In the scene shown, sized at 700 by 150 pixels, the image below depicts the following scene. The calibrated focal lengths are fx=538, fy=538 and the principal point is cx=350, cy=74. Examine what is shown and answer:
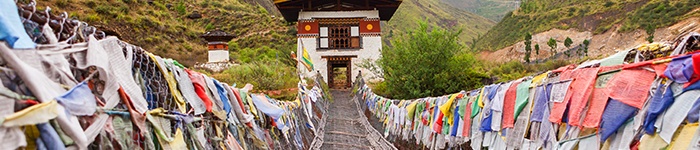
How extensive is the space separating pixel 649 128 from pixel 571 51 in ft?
147

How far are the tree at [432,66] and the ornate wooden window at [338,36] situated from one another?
16.6 ft

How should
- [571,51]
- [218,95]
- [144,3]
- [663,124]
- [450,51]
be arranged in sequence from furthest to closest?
[571,51], [144,3], [450,51], [218,95], [663,124]

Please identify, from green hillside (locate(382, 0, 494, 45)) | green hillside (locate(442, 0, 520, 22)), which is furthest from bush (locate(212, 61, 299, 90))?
green hillside (locate(442, 0, 520, 22))

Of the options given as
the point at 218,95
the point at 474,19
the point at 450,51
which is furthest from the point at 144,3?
the point at 474,19

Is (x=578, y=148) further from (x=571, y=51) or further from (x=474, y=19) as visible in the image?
(x=474, y=19)

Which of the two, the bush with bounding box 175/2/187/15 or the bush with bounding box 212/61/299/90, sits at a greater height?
the bush with bounding box 175/2/187/15

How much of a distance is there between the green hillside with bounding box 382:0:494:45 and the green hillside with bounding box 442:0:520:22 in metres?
17.9

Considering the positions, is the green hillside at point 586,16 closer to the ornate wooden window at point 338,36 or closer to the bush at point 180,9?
the ornate wooden window at point 338,36

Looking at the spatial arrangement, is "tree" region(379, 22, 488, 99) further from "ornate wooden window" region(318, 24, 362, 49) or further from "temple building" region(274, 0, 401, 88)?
"ornate wooden window" region(318, 24, 362, 49)

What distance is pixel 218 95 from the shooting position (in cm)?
427

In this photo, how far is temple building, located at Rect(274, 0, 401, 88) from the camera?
2481 centimetres

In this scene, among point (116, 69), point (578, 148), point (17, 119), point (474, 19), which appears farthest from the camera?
point (474, 19)

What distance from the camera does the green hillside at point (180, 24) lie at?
29108 mm

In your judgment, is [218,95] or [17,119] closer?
[17,119]
